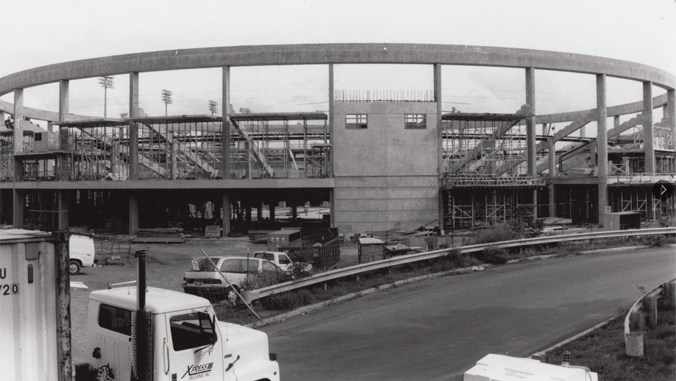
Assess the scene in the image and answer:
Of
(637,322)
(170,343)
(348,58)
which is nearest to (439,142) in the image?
(348,58)

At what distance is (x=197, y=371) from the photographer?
667 centimetres

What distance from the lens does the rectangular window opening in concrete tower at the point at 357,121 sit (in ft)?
128

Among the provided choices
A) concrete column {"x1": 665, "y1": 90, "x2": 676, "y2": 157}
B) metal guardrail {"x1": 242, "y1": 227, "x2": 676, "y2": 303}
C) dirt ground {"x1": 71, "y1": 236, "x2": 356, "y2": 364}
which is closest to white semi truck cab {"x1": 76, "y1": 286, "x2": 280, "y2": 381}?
dirt ground {"x1": 71, "y1": 236, "x2": 356, "y2": 364}

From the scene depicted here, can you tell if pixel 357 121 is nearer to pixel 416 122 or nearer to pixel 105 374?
pixel 416 122

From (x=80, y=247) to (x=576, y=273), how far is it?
2022 centimetres

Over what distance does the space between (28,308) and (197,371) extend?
2099 mm

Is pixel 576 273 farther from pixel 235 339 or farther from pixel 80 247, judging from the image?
pixel 80 247

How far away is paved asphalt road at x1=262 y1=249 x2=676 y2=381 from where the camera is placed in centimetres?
1006

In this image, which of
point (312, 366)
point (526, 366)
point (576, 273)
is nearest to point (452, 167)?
point (576, 273)

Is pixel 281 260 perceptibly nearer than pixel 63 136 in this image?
Yes

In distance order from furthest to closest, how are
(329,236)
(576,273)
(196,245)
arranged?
1. (196,245)
2. (329,236)
3. (576,273)

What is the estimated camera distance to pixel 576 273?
59.3 ft

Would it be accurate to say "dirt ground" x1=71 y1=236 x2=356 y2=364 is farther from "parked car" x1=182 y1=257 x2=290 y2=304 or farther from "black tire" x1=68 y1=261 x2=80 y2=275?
"parked car" x1=182 y1=257 x2=290 y2=304

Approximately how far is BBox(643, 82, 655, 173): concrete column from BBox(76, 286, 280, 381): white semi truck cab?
5037 cm
